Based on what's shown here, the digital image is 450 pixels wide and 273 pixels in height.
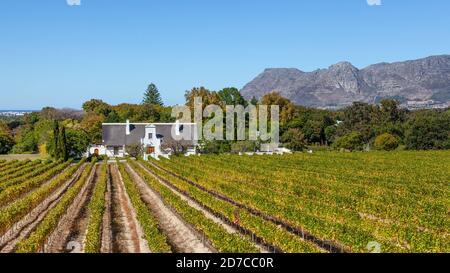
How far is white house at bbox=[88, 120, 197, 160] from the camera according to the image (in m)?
68.4

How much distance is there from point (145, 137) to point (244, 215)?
2053 inches

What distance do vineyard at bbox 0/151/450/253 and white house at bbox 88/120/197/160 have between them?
3172cm

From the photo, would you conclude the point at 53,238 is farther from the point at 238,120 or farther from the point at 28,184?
the point at 238,120

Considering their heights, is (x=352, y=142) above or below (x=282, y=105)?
below

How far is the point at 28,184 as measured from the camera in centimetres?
3291

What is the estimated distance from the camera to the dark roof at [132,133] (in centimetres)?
7062

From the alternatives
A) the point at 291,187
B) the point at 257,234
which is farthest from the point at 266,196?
the point at 257,234

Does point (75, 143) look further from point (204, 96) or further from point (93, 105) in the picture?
point (93, 105)

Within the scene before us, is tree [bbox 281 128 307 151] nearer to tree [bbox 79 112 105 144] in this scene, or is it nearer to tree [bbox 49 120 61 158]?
tree [bbox 79 112 105 144]

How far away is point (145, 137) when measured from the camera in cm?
6950

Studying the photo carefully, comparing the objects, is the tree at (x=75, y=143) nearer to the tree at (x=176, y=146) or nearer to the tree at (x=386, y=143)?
the tree at (x=176, y=146)

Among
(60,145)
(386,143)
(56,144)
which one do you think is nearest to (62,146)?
(60,145)
